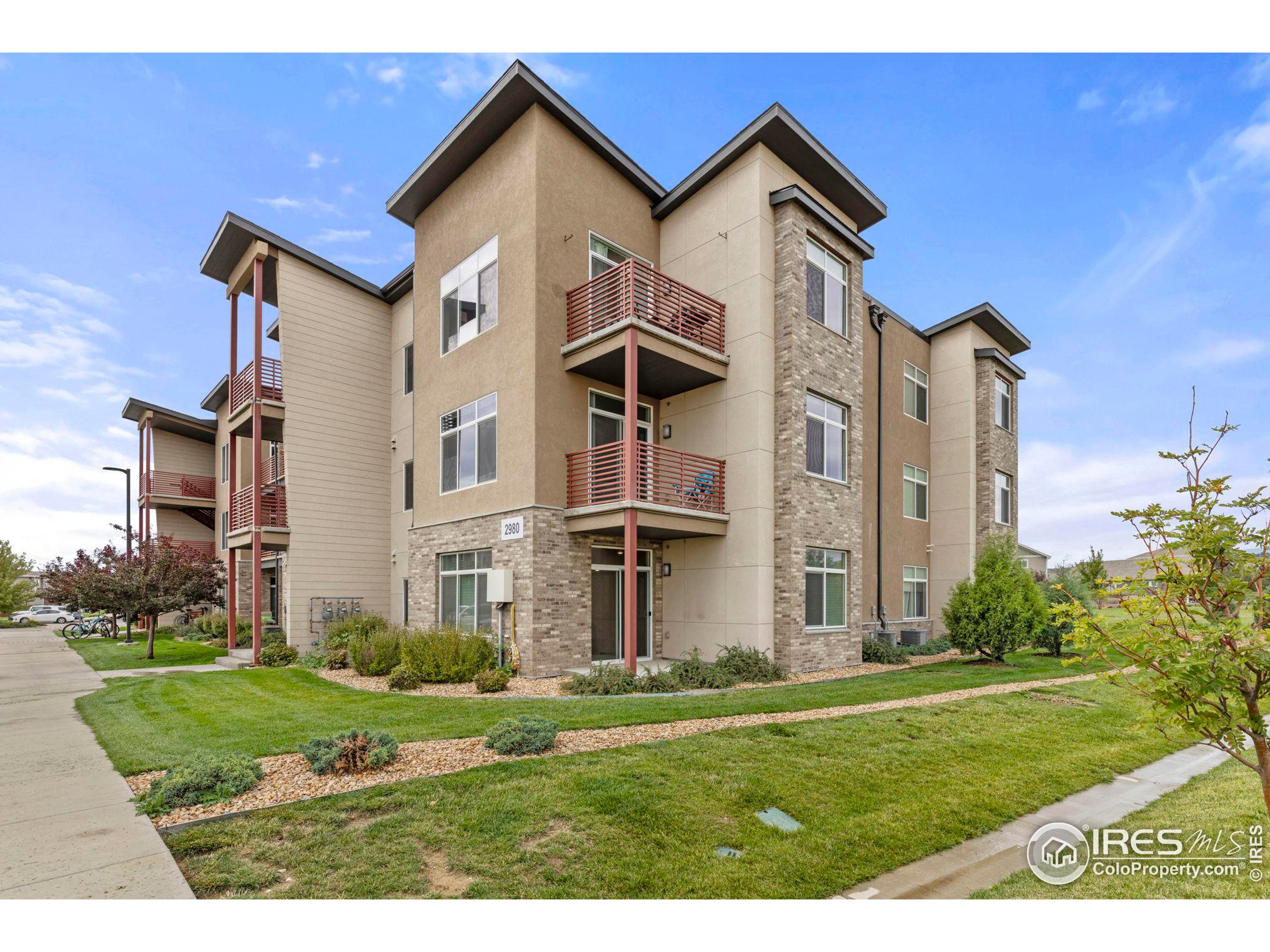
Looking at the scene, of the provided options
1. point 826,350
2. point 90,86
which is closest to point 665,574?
point 826,350

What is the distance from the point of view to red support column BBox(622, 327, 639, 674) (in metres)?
12.2

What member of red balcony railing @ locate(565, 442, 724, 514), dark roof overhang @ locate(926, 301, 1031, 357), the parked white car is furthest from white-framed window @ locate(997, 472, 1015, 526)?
the parked white car

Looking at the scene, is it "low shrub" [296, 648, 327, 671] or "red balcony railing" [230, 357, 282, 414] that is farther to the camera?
"red balcony railing" [230, 357, 282, 414]

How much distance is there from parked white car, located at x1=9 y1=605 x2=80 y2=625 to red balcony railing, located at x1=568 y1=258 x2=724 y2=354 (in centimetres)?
4277

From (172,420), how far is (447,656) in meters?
25.5

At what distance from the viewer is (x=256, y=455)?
55.9ft

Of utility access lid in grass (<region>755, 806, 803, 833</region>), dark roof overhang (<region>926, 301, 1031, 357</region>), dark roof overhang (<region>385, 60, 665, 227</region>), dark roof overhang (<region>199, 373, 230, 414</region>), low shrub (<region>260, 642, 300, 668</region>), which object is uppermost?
dark roof overhang (<region>385, 60, 665, 227</region>)

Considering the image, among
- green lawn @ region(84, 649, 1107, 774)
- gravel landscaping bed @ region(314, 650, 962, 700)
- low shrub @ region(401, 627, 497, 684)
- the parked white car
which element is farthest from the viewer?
the parked white car

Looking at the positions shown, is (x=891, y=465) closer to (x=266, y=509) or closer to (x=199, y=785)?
(x=266, y=509)

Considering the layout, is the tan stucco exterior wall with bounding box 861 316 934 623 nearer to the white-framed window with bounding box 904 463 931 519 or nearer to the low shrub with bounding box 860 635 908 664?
the white-framed window with bounding box 904 463 931 519

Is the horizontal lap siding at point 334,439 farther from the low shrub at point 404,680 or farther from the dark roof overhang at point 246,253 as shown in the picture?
the low shrub at point 404,680

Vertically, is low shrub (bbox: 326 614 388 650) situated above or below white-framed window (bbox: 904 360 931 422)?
below

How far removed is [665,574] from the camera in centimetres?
1527

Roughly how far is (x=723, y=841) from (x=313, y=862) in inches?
110
